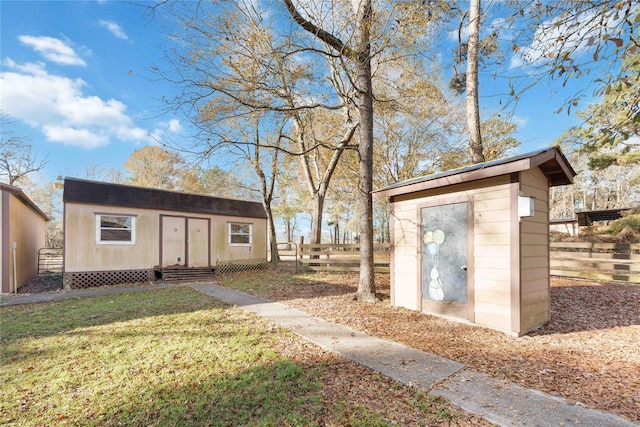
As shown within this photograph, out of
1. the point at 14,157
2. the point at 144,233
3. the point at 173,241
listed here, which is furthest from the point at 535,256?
the point at 14,157

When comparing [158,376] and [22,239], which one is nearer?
[158,376]

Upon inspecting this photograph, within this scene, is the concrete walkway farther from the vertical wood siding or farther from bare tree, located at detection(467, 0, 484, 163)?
the vertical wood siding

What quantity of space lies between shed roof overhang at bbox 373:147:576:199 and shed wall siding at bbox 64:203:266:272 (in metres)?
8.95

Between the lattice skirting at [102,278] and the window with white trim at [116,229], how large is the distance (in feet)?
3.52

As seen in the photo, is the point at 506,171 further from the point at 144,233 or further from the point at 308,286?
the point at 144,233

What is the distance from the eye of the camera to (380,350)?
3.72 metres

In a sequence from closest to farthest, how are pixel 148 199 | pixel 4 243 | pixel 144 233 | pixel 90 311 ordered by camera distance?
pixel 90 311 < pixel 4 243 < pixel 144 233 < pixel 148 199

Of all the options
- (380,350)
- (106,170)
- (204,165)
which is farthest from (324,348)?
(106,170)

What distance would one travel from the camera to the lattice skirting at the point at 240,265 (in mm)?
12234

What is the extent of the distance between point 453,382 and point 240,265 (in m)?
11.1

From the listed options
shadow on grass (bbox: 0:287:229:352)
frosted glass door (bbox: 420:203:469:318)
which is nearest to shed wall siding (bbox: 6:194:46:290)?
shadow on grass (bbox: 0:287:229:352)

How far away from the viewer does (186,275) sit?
11.0 metres

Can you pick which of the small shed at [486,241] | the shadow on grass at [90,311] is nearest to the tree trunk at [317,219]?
the shadow on grass at [90,311]

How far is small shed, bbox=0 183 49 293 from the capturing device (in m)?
8.14
